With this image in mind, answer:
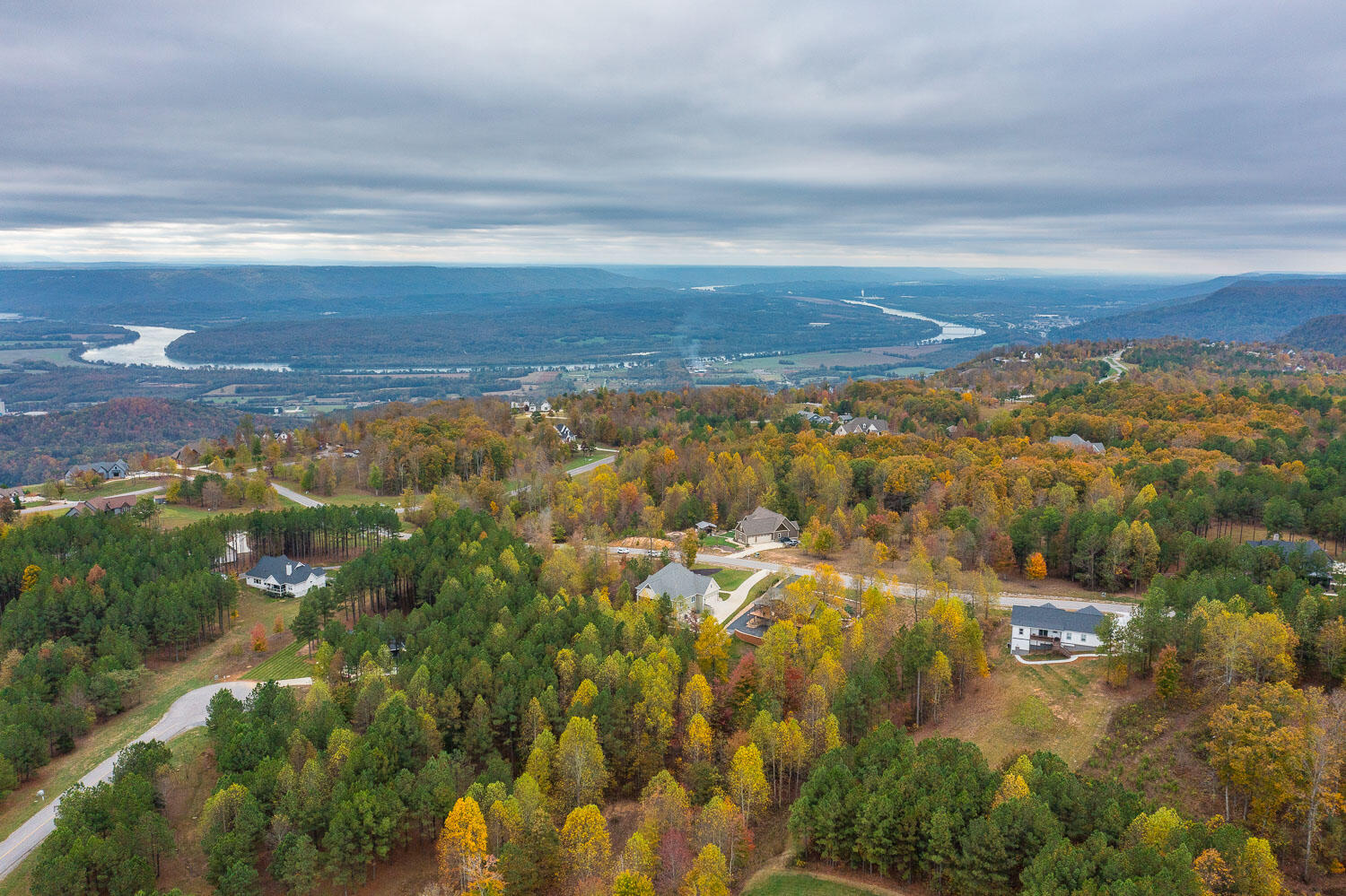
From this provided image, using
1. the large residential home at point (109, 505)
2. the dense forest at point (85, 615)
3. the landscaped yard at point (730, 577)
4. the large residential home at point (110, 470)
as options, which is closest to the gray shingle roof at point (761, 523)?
the landscaped yard at point (730, 577)

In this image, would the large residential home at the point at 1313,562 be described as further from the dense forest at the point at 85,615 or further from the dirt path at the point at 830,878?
the dense forest at the point at 85,615

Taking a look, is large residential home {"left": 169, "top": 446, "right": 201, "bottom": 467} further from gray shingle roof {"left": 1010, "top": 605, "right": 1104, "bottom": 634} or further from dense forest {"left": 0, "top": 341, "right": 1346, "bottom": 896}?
gray shingle roof {"left": 1010, "top": 605, "right": 1104, "bottom": 634}

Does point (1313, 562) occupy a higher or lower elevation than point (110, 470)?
higher

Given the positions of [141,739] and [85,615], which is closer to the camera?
[141,739]

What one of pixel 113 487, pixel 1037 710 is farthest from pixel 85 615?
pixel 1037 710

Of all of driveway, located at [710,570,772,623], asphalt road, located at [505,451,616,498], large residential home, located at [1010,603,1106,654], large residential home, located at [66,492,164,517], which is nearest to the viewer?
large residential home, located at [1010,603,1106,654]

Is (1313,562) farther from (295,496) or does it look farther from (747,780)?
(295,496)

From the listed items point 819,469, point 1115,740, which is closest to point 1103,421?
point 819,469

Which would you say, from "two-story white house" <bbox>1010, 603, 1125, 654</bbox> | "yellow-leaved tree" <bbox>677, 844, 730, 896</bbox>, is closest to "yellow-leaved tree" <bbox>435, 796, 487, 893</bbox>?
"yellow-leaved tree" <bbox>677, 844, 730, 896</bbox>
